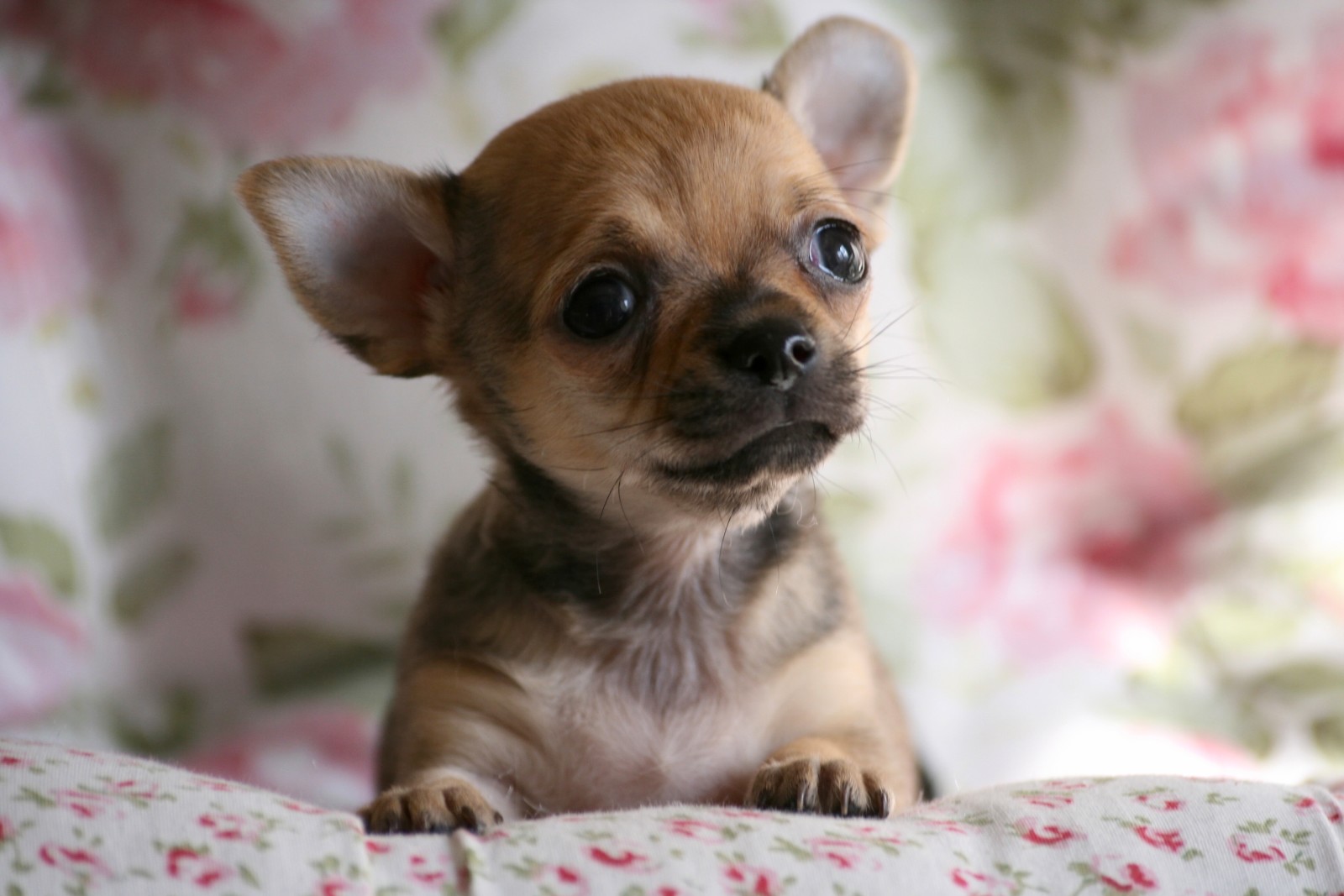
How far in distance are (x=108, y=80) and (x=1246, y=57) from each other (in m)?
2.74

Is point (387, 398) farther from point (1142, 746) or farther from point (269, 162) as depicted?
point (1142, 746)

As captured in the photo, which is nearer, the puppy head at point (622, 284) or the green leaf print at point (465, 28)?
the puppy head at point (622, 284)

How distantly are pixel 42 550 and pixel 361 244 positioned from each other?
1.41 metres

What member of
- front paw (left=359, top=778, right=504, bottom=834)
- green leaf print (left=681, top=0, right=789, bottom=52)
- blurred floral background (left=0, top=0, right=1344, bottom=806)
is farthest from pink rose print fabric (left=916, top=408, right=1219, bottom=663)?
front paw (left=359, top=778, right=504, bottom=834)

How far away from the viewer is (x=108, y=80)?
10.4ft

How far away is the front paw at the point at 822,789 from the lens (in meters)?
1.88

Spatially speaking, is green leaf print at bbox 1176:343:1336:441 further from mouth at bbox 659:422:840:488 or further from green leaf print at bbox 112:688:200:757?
green leaf print at bbox 112:688:200:757

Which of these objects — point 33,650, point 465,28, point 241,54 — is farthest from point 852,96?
point 33,650

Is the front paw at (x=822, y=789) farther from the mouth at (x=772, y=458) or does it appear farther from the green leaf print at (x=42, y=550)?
the green leaf print at (x=42, y=550)

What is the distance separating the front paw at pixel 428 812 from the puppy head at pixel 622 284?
525 millimetres

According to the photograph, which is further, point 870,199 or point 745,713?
point 870,199

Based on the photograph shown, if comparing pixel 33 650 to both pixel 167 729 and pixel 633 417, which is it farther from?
pixel 633 417

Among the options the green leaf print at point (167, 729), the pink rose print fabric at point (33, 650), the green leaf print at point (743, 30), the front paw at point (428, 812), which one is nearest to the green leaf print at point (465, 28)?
the green leaf print at point (743, 30)

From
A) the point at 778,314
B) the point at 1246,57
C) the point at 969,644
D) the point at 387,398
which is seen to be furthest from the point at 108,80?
the point at 1246,57
